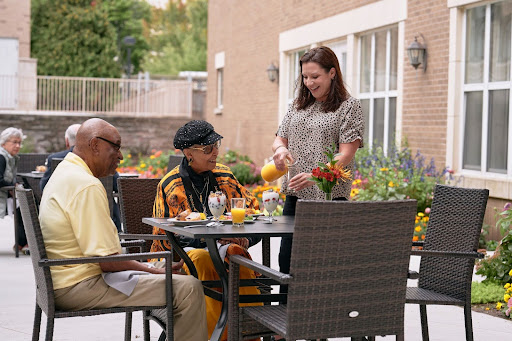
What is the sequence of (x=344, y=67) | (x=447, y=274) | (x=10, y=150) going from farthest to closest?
(x=344, y=67) → (x=10, y=150) → (x=447, y=274)

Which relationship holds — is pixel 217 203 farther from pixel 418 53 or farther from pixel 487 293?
pixel 418 53

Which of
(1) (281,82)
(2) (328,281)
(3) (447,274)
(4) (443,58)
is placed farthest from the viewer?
(1) (281,82)

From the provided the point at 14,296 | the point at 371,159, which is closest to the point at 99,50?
the point at 371,159

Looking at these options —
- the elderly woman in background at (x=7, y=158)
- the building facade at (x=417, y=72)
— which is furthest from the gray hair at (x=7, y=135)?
the building facade at (x=417, y=72)

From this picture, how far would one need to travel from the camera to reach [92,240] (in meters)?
4.09

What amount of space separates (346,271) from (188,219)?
1202 mm

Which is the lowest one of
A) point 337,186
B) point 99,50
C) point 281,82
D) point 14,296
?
point 14,296

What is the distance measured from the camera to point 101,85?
28.6 meters

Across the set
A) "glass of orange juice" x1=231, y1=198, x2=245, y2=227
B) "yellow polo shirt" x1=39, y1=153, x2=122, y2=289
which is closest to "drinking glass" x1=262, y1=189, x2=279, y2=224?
"glass of orange juice" x1=231, y1=198, x2=245, y2=227

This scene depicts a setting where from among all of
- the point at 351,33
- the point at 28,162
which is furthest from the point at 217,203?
the point at 351,33

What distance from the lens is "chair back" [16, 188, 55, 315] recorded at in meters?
4.09

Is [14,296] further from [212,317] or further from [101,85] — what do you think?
[101,85]

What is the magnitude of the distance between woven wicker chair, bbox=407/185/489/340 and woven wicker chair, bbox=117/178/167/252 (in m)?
1.84

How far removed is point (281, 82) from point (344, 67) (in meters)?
2.71
